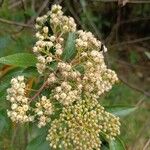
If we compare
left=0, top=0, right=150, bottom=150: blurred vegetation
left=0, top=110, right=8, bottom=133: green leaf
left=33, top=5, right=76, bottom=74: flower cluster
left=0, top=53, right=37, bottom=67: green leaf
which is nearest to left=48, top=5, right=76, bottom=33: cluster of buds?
left=33, top=5, right=76, bottom=74: flower cluster

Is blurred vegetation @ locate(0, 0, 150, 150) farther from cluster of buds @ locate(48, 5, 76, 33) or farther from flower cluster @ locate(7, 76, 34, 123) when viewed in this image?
flower cluster @ locate(7, 76, 34, 123)

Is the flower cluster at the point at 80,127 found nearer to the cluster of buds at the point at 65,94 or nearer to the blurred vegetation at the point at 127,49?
the cluster of buds at the point at 65,94

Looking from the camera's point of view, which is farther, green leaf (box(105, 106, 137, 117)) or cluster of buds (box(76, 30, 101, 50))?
green leaf (box(105, 106, 137, 117))

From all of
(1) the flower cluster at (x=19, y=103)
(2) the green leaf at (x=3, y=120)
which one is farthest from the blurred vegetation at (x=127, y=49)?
(1) the flower cluster at (x=19, y=103)

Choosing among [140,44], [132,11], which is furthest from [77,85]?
[140,44]

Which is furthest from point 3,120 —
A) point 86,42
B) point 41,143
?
point 86,42

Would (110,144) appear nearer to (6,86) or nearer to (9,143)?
(6,86)
